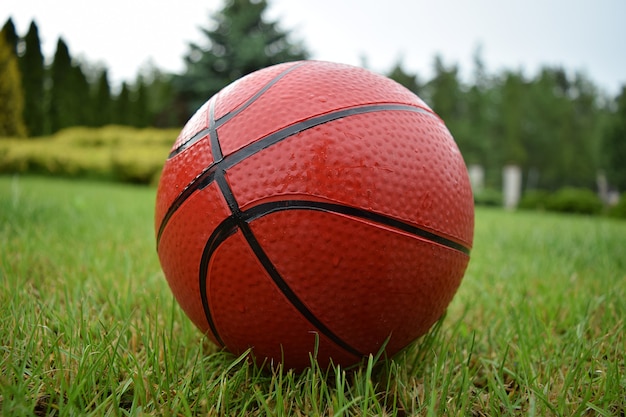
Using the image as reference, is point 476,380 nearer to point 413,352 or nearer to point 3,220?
point 413,352

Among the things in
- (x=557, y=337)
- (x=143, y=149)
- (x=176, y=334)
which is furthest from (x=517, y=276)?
(x=143, y=149)

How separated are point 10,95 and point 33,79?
2765 millimetres

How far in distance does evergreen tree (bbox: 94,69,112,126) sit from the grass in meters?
22.5

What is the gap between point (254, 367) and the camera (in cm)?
156

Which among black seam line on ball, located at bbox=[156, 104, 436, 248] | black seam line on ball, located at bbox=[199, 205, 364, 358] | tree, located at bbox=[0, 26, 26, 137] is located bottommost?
black seam line on ball, located at bbox=[199, 205, 364, 358]

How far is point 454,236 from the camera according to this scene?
158cm

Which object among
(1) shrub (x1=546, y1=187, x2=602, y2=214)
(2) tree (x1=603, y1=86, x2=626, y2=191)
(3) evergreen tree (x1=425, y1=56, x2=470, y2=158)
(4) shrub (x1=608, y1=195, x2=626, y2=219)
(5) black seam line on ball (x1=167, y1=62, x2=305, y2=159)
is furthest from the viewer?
(3) evergreen tree (x1=425, y1=56, x2=470, y2=158)

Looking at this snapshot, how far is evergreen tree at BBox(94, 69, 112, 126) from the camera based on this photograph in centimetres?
2328

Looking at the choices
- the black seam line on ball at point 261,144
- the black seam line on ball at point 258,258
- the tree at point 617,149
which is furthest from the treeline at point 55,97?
the tree at point 617,149

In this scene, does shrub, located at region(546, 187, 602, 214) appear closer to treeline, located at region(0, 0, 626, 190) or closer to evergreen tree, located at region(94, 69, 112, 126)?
treeline, located at region(0, 0, 626, 190)

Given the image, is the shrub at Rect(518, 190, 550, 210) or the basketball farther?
the shrub at Rect(518, 190, 550, 210)

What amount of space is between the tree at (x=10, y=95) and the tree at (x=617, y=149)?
115 ft

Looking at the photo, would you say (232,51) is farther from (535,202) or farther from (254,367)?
(254,367)

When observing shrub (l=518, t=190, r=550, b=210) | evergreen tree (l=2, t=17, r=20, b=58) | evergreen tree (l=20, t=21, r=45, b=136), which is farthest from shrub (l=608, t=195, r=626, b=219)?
evergreen tree (l=20, t=21, r=45, b=136)
